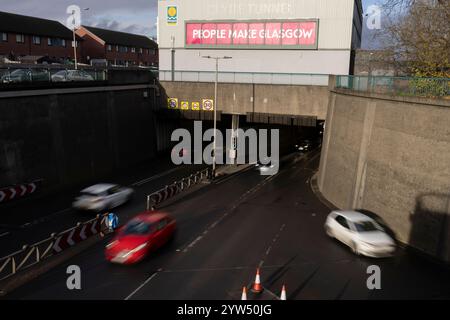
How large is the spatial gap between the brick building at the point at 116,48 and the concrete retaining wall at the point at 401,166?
68.3 m

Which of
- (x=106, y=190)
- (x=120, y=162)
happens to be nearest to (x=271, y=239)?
(x=106, y=190)

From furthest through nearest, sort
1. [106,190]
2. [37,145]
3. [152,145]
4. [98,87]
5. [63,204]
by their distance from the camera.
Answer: [152,145], [98,87], [37,145], [63,204], [106,190]

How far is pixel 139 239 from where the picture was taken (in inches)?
668

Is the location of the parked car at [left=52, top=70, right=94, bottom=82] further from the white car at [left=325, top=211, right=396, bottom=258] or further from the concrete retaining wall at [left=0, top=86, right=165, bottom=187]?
the white car at [left=325, top=211, right=396, bottom=258]

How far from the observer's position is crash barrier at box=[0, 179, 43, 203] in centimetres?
2505

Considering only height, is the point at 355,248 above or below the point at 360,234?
below

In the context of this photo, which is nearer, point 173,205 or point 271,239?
point 271,239

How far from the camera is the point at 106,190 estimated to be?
24.4m

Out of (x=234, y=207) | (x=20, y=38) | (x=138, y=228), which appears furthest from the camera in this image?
(x=20, y=38)

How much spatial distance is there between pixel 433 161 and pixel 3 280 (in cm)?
1845

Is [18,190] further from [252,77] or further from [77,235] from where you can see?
[252,77]

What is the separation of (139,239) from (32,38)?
62191mm

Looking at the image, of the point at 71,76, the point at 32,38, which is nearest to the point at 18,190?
the point at 71,76

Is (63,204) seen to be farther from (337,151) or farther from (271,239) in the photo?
(337,151)
